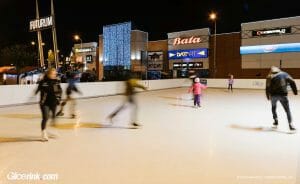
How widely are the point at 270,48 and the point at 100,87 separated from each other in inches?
695

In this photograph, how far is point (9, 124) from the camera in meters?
9.09

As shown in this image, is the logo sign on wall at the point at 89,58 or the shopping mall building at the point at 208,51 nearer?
the shopping mall building at the point at 208,51

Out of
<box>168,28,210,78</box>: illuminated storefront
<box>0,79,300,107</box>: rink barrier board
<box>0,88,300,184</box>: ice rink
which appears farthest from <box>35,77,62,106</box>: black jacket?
<box>168,28,210,78</box>: illuminated storefront

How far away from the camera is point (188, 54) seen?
3531 cm

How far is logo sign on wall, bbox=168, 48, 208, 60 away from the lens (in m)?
34.1

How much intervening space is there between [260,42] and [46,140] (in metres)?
27.0

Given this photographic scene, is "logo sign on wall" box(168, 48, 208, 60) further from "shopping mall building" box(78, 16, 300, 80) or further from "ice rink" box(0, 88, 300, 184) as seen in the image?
"ice rink" box(0, 88, 300, 184)

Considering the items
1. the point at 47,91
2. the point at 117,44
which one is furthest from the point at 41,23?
the point at 117,44

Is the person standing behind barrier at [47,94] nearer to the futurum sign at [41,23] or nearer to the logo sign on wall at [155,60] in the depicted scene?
the futurum sign at [41,23]

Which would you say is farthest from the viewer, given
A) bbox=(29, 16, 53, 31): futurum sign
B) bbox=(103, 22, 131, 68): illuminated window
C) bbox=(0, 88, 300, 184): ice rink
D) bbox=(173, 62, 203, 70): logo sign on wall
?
bbox=(103, 22, 131, 68): illuminated window

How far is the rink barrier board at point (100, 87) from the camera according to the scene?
13.9 meters

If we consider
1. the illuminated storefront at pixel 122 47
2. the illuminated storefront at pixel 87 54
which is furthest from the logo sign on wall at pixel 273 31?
the illuminated storefront at pixel 87 54

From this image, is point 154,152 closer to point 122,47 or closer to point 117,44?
point 122,47

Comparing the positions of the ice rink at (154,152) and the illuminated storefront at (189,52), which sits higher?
the illuminated storefront at (189,52)
